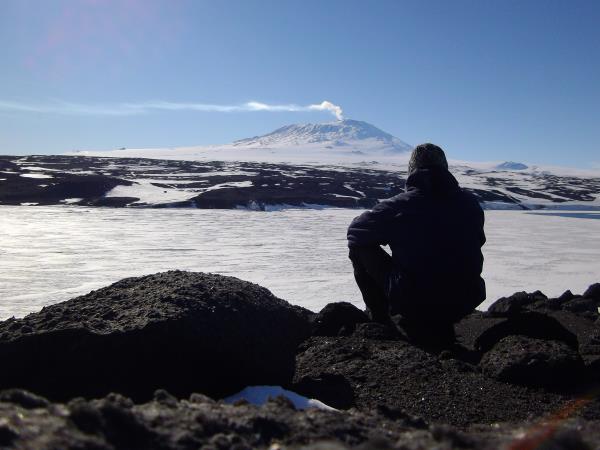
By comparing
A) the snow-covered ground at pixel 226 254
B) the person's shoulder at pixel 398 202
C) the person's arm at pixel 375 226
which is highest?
the person's shoulder at pixel 398 202

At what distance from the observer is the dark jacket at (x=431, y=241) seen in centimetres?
329

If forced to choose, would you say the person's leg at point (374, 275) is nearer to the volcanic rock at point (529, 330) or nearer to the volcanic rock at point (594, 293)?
the volcanic rock at point (529, 330)

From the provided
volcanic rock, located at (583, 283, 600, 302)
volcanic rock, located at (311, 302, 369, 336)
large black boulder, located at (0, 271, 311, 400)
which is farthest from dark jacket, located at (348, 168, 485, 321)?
volcanic rock, located at (583, 283, 600, 302)

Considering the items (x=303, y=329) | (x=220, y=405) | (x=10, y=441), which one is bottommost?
(x=303, y=329)

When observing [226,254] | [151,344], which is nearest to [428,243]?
[151,344]

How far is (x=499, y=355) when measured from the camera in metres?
3.01

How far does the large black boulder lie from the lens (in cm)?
245

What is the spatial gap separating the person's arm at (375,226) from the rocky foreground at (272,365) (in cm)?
64

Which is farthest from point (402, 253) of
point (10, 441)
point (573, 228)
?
point (573, 228)

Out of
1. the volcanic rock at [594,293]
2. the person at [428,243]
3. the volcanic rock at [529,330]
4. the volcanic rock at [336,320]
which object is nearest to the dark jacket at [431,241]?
the person at [428,243]

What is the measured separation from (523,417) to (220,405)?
1.61 metres

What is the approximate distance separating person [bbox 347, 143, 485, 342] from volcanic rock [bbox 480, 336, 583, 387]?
1.58 feet

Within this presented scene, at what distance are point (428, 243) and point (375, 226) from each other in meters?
0.34

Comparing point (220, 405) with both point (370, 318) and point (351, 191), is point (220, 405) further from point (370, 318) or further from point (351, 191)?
point (351, 191)
